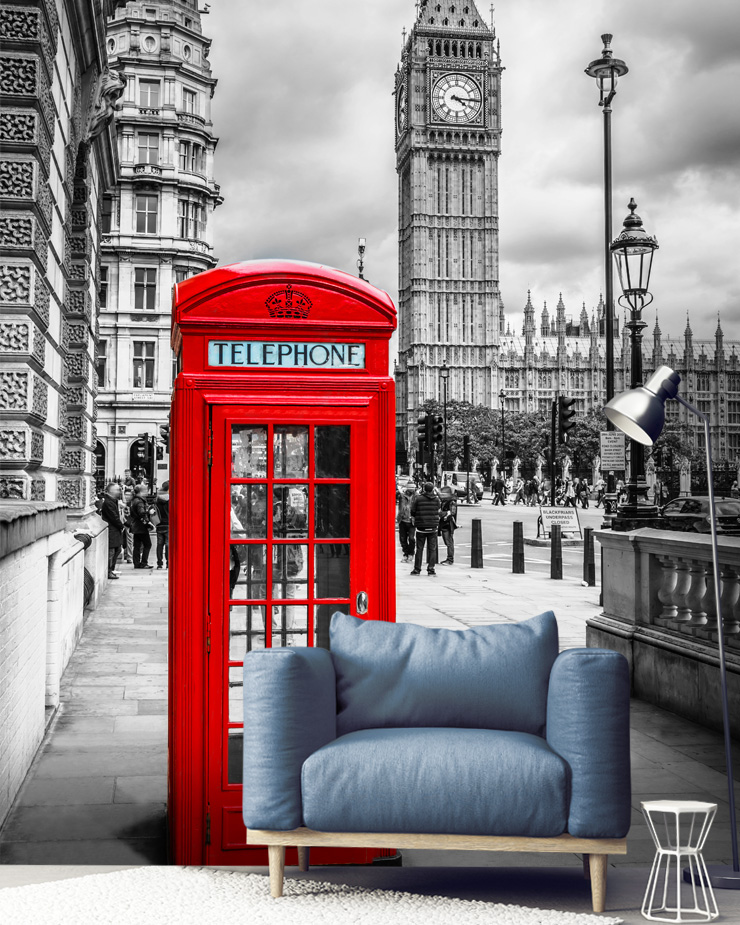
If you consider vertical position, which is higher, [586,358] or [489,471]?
[586,358]

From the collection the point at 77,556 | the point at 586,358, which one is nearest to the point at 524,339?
the point at 586,358

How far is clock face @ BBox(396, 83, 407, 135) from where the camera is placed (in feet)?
447

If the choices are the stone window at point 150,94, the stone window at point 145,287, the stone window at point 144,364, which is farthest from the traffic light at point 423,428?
the stone window at point 150,94

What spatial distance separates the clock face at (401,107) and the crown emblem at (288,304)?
13922 cm

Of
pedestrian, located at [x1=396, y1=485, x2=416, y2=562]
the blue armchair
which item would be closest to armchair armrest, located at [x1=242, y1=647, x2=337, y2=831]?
the blue armchair

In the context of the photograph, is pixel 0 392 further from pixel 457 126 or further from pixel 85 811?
pixel 457 126

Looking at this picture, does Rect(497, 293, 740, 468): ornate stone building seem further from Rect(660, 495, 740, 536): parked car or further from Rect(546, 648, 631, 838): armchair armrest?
Rect(546, 648, 631, 838): armchair armrest

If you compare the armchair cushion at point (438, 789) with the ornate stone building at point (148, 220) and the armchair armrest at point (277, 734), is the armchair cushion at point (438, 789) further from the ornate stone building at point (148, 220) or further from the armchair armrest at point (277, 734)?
the ornate stone building at point (148, 220)

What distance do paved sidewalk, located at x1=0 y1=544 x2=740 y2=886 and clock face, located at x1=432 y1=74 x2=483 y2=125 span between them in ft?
424

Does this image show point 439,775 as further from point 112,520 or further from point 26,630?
point 112,520

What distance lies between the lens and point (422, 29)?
428 feet

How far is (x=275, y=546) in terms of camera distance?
402 cm

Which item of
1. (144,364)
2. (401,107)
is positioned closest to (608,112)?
(144,364)

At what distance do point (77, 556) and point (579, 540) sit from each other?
17522mm
